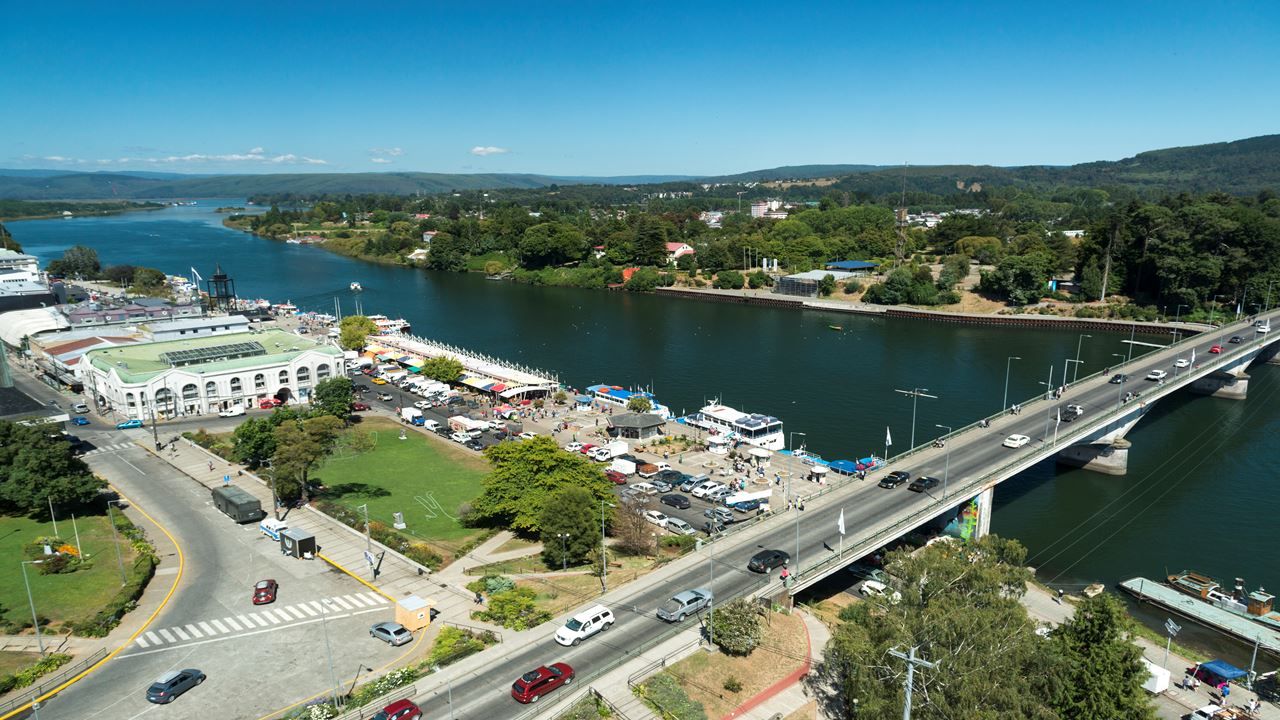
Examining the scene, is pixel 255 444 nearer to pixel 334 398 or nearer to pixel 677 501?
pixel 334 398

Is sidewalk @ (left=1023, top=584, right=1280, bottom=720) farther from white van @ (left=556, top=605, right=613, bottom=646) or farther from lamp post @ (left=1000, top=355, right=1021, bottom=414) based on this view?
lamp post @ (left=1000, top=355, right=1021, bottom=414)

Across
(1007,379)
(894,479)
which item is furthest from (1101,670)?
(1007,379)

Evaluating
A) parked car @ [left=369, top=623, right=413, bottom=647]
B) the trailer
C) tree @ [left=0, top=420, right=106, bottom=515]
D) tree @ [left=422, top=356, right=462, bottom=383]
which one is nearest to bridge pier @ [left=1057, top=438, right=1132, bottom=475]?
parked car @ [left=369, top=623, right=413, bottom=647]

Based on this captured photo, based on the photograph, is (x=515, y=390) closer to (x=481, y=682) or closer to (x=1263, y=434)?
(x=481, y=682)

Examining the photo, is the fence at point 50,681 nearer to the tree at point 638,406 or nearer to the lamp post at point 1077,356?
the tree at point 638,406

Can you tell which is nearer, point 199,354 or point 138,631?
point 138,631

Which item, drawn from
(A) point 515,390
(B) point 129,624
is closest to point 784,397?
(A) point 515,390
